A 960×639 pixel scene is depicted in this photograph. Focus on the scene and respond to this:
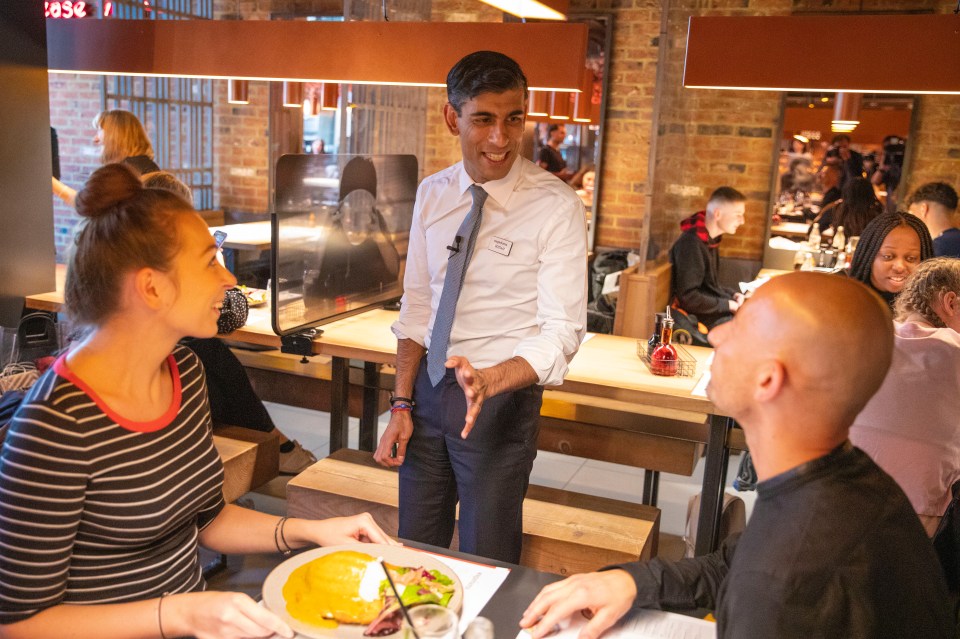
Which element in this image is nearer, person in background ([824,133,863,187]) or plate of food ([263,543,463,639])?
plate of food ([263,543,463,639])

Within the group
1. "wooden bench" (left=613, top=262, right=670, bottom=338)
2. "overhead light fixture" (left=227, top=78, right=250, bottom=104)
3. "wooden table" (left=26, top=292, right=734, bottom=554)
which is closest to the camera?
"wooden table" (left=26, top=292, right=734, bottom=554)

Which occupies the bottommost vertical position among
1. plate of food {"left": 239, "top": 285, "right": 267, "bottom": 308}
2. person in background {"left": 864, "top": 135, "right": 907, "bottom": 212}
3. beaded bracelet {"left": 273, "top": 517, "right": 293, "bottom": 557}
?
beaded bracelet {"left": 273, "top": 517, "right": 293, "bottom": 557}

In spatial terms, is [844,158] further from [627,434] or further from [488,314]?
[488,314]

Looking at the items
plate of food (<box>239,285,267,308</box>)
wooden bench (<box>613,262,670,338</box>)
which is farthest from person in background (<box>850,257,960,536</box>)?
wooden bench (<box>613,262,670,338</box>)

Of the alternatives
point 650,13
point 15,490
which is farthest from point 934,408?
point 650,13

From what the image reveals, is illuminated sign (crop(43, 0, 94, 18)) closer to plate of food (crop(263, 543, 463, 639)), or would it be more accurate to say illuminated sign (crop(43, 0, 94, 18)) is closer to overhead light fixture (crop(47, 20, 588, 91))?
overhead light fixture (crop(47, 20, 588, 91))

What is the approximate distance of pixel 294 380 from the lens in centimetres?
427

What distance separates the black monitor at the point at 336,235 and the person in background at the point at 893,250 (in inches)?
77.3

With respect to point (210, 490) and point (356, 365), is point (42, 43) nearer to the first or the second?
point (356, 365)

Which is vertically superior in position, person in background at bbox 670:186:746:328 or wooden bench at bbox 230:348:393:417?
person in background at bbox 670:186:746:328

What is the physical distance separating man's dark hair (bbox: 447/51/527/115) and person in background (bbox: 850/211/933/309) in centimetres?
178

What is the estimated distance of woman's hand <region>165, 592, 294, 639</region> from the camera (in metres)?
1.24

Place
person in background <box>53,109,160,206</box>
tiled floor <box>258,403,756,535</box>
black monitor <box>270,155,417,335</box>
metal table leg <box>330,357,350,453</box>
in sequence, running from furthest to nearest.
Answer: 1. person in background <box>53,109,160,206</box>
2. tiled floor <box>258,403,756,535</box>
3. metal table leg <box>330,357,350,453</box>
4. black monitor <box>270,155,417,335</box>

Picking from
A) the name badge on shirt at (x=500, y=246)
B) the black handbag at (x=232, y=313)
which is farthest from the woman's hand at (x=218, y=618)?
the black handbag at (x=232, y=313)
